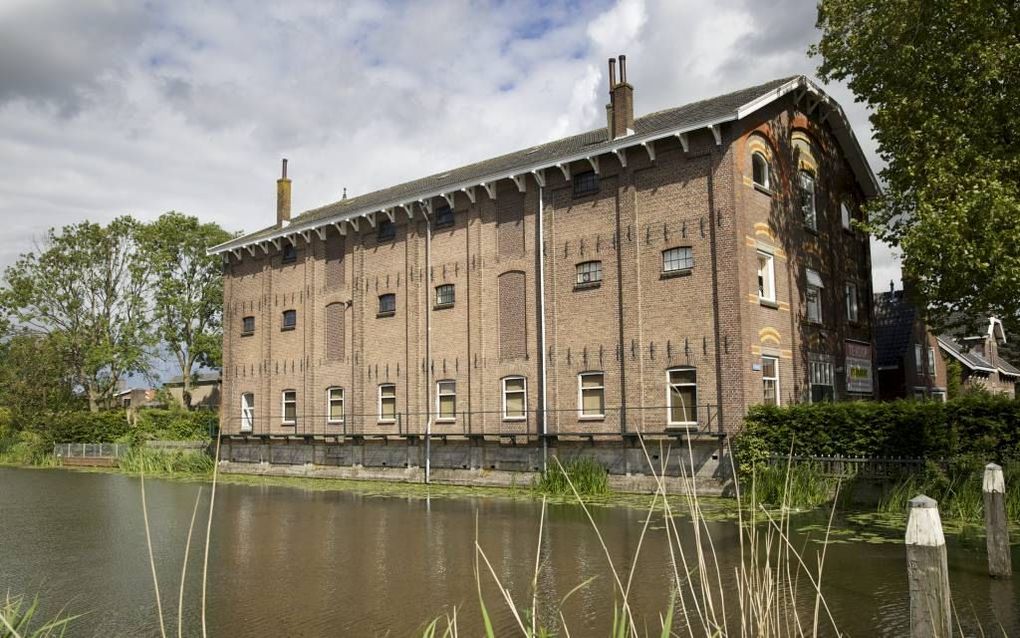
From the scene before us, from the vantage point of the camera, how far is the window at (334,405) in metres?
28.7

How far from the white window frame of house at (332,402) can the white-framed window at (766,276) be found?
1486 centimetres

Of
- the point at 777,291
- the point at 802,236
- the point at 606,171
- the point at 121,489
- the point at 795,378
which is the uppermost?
the point at 606,171

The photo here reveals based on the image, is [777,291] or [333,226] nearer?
[777,291]

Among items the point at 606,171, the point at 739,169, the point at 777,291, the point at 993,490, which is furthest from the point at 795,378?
the point at 993,490

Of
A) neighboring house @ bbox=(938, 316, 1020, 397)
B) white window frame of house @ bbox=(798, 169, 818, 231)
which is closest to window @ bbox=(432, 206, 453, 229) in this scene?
white window frame of house @ bbox=(798, 169, 818, 231)

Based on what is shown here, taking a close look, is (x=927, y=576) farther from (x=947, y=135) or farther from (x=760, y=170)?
(x=760, y=170)

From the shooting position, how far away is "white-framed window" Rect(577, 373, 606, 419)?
21.7 metres

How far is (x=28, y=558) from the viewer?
1185cm

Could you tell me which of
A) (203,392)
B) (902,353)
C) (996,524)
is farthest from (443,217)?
(203,392)

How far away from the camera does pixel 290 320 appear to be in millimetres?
31250

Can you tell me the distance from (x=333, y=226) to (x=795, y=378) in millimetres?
16810

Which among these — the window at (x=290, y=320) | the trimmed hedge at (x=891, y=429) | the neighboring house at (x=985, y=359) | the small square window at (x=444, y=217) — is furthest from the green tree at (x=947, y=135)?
the neighboring house at (x=985, y=359)

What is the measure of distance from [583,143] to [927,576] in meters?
21.0

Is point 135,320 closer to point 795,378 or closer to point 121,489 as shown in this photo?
point 121,489
